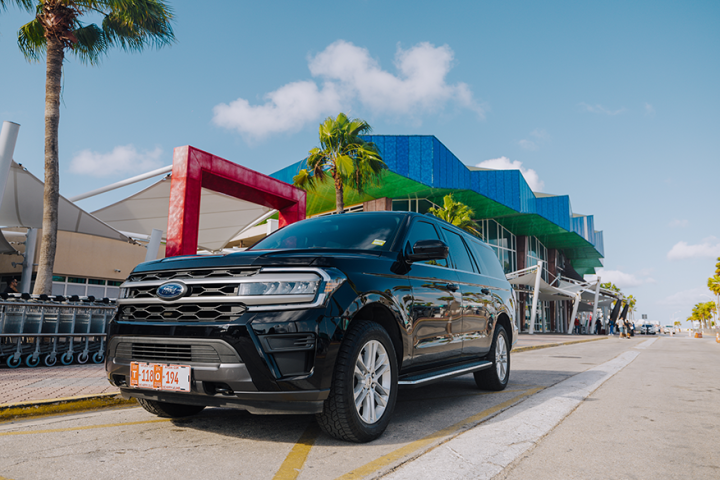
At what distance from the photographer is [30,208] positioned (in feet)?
58.9

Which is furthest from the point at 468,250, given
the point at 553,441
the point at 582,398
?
the point at 553,441

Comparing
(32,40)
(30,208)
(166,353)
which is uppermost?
(32,40)

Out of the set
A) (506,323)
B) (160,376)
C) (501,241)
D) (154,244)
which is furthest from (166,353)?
(501,241)

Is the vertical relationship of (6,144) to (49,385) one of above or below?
above

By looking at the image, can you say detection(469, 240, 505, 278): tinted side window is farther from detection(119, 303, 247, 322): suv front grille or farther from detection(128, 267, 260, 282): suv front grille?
detection(119, 303, 247, 322): suv front grille

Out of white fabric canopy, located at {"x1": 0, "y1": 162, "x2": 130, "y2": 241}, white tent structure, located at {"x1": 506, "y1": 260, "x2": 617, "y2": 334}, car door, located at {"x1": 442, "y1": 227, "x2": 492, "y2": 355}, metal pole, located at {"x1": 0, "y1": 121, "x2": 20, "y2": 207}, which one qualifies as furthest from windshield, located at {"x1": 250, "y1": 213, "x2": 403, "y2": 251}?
white tent structure, located at {"x1": 506, "y1": 260, "x2": 617, "y2": 334}

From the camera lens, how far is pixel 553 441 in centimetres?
384

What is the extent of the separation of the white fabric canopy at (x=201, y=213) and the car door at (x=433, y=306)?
A: 16646 mm

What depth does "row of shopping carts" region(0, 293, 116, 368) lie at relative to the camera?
26.4 feet

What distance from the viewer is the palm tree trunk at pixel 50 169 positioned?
12328 millimetres

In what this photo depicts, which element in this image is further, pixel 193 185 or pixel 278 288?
pixel 193 185

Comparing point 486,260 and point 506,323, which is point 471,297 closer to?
point 486,260

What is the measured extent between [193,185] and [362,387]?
861 cm

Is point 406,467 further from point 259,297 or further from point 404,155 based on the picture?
point 404,155
